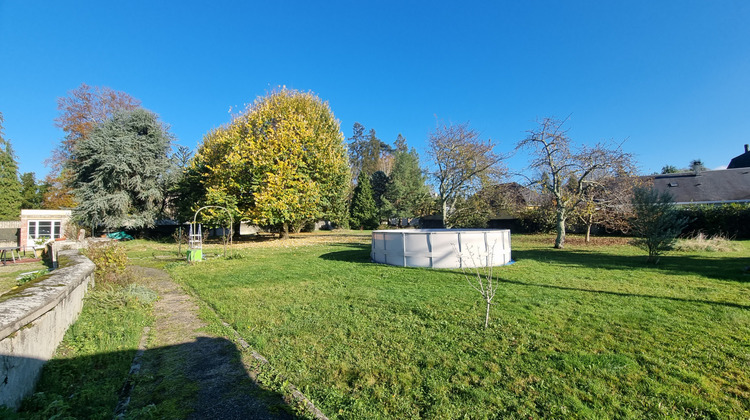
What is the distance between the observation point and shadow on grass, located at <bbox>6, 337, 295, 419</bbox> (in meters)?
2.36

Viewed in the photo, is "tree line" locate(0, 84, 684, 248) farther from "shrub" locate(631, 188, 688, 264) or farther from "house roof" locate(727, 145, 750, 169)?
"house roof" locate(727, 145, 750, 169)

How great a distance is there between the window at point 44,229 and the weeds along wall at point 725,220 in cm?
4010

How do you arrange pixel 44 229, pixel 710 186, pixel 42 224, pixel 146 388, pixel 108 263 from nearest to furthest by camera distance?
pixel 146 388, pixel 108 263, pixel 42 224, pixel 44 229, pixel 710 186

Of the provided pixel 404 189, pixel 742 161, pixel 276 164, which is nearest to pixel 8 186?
pixel 276 164

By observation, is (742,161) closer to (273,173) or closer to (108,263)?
(273,173)

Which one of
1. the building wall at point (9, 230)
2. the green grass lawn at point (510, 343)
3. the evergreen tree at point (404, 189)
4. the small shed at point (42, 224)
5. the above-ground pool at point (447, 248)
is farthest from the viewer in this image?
the evergreen tree at point (404, 189)

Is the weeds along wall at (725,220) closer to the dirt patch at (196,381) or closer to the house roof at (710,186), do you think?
the house roof at (710,186)

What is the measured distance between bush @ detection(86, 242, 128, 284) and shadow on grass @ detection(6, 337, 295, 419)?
3.83 m

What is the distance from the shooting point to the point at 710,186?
25.4m

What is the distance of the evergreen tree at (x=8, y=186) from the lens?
27.4 m

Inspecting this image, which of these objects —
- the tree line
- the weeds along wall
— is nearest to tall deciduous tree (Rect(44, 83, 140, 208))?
the tree line

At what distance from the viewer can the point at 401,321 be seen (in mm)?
4699

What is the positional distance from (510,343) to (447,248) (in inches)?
220

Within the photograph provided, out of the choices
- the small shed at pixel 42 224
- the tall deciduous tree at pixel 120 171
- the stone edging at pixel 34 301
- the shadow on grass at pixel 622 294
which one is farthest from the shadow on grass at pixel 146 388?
the small shed at pixel 42 224
